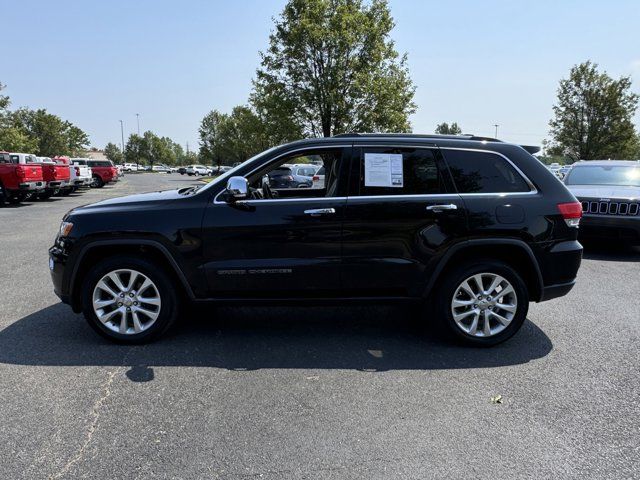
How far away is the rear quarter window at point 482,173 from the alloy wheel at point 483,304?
2.58 feet

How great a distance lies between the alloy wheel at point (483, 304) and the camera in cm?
431

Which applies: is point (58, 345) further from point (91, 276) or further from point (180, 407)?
point (180, 407)

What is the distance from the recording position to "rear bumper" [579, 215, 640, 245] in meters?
8.21

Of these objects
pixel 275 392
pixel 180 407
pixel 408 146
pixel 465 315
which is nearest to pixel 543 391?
pixel 465 315

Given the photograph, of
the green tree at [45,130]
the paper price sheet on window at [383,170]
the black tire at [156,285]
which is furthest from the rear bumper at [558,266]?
the green tree at [45,130]

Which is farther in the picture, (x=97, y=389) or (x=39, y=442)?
(x=97, y=389)

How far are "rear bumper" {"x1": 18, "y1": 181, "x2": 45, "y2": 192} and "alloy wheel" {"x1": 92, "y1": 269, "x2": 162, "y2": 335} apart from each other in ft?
50.0

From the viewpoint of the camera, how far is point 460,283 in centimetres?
429

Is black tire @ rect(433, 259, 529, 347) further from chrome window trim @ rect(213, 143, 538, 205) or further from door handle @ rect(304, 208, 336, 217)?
door handle @ rect(304, 208, 336, 217)

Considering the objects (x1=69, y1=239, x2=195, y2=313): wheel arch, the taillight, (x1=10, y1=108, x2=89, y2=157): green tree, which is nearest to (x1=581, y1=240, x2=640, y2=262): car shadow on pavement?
the taillight

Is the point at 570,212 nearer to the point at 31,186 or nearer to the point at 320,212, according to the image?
the point at 320,212

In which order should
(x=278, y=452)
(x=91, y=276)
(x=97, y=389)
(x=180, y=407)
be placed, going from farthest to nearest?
1. (x=91, y=276)
2. (x=97, y=389)
3. (x=180, y=407)
4. (x=278, y=452)

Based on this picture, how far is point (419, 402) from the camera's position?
340 cm

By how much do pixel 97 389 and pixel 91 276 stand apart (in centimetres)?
113
